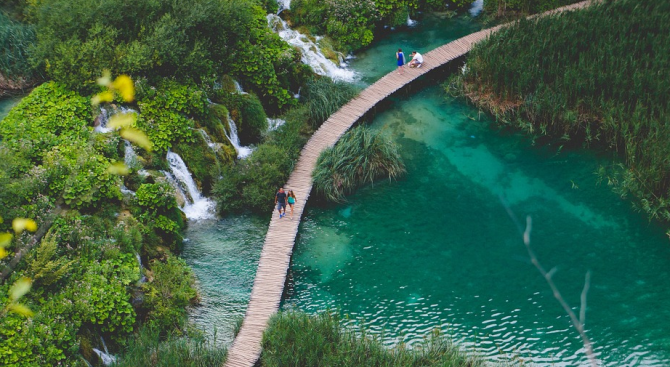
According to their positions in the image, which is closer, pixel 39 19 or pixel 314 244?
pixel 314 244

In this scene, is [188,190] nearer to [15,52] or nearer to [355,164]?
[355,164]

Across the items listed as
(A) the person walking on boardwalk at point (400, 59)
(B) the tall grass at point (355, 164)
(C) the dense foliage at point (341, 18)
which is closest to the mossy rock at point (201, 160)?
(B) the tall grass at point (355, 164)

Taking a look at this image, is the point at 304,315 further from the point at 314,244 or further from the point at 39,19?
the point at 39,19

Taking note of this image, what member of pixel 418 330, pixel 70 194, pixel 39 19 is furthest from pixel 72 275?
pixel 39 19

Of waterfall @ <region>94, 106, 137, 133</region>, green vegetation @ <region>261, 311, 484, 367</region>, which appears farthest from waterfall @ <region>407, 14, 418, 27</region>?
green vegetation @ <region>261, 311, 484, 367</region>

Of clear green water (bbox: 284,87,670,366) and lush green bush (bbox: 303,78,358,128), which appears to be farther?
lush green bush (bbox: 303,78,358,128)

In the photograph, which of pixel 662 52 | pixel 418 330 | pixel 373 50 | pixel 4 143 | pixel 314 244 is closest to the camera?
pixel 418 330

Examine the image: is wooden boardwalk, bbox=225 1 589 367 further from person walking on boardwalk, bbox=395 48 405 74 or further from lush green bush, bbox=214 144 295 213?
lush green bush, bbox=214 144 295 213
